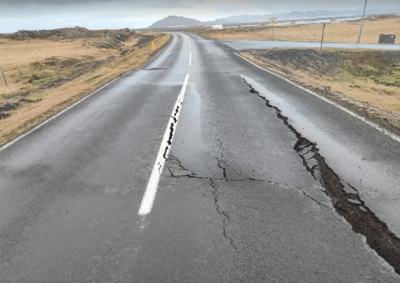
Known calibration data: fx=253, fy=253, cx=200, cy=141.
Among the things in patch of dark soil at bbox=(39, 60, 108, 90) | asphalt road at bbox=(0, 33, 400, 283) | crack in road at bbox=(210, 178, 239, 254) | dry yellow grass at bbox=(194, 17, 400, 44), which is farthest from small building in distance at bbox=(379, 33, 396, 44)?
crack in road at bbox=(210, 178, 239, 254)

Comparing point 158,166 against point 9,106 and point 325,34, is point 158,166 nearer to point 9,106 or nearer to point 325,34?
point 9,106

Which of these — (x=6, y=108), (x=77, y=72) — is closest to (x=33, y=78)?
(x=77, y=72)

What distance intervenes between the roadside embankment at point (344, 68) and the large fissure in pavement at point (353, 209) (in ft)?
34.1

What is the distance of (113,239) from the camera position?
302 centimetres

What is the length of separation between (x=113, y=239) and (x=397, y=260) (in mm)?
3106

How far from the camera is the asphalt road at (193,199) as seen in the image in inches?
104

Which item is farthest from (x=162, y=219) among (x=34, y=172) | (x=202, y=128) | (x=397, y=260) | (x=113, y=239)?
(x=202, y=128)

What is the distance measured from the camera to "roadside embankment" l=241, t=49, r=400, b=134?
1495 cm

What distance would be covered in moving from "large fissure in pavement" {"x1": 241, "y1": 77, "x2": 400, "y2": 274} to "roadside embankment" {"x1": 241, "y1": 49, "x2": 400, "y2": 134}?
1039 centimetres

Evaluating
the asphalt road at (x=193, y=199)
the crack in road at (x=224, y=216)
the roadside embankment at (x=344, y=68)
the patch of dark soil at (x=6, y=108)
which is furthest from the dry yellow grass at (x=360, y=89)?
the patch of dark soil at (x=6, y=108)

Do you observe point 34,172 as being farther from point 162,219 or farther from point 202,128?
point 202,128

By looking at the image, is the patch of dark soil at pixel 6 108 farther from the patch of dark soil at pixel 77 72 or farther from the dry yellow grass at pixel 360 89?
the dry yellow grass at pixel 360 89

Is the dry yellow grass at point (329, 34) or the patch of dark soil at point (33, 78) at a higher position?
the dry yellow grass at point (329, 34)

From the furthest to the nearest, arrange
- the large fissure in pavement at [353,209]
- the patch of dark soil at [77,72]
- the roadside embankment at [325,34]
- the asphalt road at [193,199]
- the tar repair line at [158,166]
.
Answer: the roadside embankment at [325,34]
the patch of dark soil at [77,72]
the tar repair line at [158,166]
the large fissure in pavement at [353,209]
the asphalt road at [193,199]
